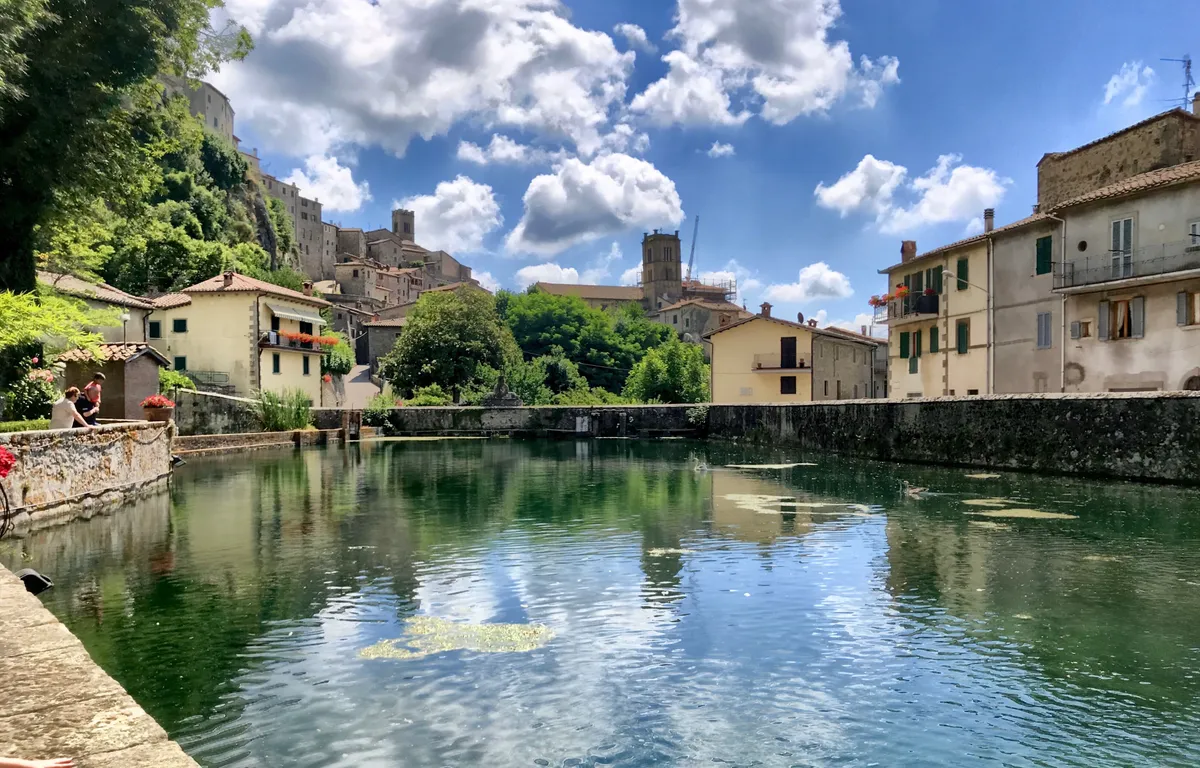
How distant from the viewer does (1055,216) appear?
102 feet

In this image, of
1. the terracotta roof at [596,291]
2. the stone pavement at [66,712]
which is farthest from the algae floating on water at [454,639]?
the terracotta roof at [596,291]

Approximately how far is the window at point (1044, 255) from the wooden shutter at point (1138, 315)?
3.94 meters

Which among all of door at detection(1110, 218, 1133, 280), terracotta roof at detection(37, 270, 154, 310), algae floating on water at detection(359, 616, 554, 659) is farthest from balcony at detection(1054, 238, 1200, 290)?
terracotta roof at detection(37, 270, 154, 310)

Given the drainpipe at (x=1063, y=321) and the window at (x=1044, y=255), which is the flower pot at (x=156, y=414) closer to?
the drainpipe at (x=1063, y=321)

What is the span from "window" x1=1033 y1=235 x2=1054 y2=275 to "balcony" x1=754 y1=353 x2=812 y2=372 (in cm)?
2316

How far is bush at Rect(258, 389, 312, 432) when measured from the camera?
40.9 m

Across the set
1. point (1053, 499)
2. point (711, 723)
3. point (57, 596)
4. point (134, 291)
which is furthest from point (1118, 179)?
point (134, 291)

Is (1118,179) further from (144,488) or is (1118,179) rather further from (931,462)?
(144,488)

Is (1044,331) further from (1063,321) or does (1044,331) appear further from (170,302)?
(170,302)

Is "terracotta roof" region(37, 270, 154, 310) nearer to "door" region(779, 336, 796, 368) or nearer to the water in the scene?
the water

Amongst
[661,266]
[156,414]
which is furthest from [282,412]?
[661,266]

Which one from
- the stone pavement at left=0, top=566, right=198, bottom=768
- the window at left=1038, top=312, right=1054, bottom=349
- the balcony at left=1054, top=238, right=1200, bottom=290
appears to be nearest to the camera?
the stone pavement at left=0, top=566, right=198, bottom=768

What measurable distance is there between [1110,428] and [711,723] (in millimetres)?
18953

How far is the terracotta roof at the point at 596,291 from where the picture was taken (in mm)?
139375
